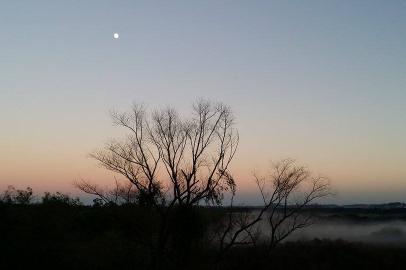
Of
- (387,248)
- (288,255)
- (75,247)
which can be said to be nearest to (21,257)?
(75,247)

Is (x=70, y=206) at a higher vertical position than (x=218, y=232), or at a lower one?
higher

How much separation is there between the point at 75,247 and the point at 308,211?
24304 millimetres

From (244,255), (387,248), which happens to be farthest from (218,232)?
(387,248)

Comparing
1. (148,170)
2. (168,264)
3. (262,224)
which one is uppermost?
(148,170)

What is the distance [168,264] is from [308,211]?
44.5 ft

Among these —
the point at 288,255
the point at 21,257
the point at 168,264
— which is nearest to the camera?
the point at 21,257

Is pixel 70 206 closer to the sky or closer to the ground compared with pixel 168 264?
closer to the sky

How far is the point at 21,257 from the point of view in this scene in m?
43.6

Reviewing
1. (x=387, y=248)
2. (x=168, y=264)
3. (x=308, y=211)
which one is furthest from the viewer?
(x=387, y=248)

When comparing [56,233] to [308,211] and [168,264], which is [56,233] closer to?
[168,264]

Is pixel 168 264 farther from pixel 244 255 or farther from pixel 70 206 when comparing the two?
pixel 70 206

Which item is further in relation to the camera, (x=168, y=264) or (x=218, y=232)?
(x=218, y=232)

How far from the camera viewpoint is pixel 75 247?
5947 centimetres

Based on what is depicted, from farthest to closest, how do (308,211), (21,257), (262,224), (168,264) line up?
(262,224) → (308,211) → (168,264) → (21,257)
